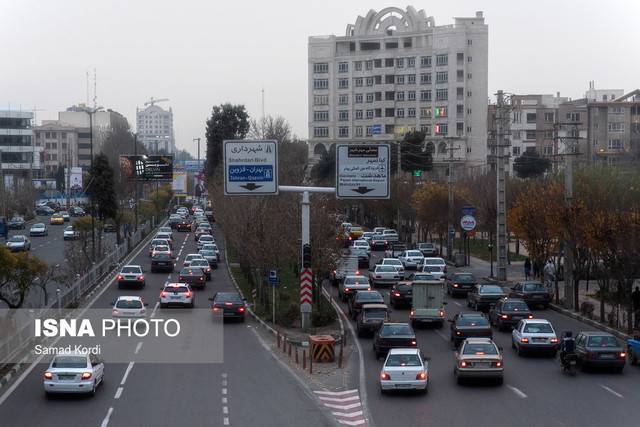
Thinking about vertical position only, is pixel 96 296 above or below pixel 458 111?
below

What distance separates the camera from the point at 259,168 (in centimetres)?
3175

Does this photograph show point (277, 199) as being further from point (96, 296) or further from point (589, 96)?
point (589, 96)

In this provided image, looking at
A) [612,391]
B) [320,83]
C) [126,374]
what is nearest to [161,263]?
[126,374]

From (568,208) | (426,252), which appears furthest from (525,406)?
(426,252)

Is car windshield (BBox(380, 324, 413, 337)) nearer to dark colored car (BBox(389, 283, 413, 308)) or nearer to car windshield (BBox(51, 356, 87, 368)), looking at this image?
car windshield (BBox(51, 356, 87, 368))

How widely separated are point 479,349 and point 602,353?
13.5 ft

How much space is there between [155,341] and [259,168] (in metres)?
7.47

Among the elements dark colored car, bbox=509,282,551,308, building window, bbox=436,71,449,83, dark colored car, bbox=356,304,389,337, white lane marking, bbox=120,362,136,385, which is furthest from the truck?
building window, bbox=436,71,449,83

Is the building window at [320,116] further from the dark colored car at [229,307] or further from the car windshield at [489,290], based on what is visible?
the dark colored car at [229,307]

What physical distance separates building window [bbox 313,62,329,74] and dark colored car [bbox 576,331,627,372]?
3967 inches

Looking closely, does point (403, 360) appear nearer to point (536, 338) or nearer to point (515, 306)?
point (536, 338)

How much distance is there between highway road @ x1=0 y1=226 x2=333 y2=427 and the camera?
811 inches

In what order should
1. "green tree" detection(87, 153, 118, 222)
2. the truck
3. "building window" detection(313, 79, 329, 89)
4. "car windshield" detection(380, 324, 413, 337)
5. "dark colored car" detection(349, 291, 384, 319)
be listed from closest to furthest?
1. "car windshield" detection(380, 324, 413, 337)
2. the truck
3. "dark colored car" detection(349, 291, 384, 319)
4. "green tree" detection(87, 153, 118, 222)
5. "building window" detection(313, 79, 329, 89)

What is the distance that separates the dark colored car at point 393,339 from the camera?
96.3ft
